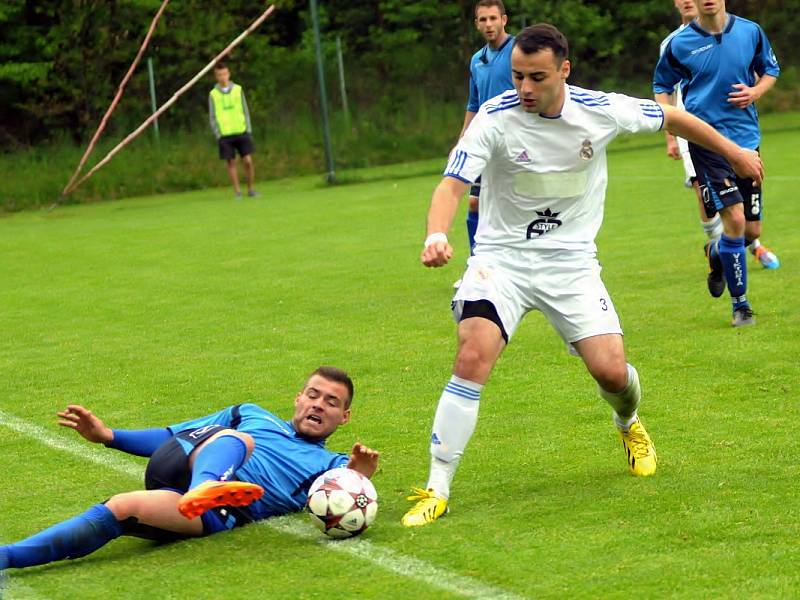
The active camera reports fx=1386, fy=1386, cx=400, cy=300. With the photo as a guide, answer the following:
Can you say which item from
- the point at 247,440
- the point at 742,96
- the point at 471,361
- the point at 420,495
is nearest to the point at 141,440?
the point at 247,440

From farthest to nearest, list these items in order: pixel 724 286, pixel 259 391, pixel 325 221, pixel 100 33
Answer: pixel 100 33 → pixel 325 221 → pixel 724 286 → pixel 259 391

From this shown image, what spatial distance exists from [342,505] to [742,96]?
5.21m

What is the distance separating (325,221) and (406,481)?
11.7m

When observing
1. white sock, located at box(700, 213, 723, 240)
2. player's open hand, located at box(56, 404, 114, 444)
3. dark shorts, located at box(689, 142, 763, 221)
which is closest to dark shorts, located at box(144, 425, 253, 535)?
player's open hand, located at box(56, 404, 114, 444)

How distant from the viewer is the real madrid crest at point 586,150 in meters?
5.55

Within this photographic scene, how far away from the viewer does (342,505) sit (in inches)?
197

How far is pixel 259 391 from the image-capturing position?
7.82 m

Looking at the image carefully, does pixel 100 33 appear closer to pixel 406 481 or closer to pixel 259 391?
pixel 259 391

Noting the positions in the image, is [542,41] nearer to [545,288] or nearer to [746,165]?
[545,288]

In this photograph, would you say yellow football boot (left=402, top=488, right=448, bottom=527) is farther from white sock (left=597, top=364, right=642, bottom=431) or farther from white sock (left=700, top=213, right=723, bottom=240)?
white sock (left=700, top=213, right=723, bottom=240)

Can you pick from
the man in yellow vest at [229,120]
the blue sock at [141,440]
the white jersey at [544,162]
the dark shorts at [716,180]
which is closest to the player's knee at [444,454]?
the white jersey at [544,162]

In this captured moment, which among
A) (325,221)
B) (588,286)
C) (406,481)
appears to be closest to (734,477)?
(588,286)

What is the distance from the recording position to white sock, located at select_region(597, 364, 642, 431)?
566 centimetres

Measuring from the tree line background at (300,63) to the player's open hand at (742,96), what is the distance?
17.3 metres
